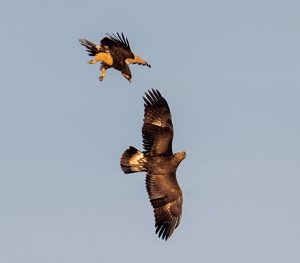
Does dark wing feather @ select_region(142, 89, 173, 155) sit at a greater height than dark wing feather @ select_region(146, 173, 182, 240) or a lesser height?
greater

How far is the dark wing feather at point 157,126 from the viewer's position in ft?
160

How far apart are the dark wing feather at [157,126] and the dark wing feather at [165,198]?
0.73 meters

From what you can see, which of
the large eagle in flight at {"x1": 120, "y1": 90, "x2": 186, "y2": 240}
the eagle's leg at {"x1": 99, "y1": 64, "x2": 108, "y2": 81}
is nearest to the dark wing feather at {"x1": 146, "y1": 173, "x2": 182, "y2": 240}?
the large eagle in flight at {"x1": 120, "y1": 90, "x2": 186, "y2": 240}

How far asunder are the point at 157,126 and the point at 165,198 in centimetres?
189

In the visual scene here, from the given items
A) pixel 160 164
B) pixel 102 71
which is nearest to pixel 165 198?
pixel 160 164

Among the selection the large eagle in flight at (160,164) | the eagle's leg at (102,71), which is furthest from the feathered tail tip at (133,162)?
the eagle's leg at (102,71)

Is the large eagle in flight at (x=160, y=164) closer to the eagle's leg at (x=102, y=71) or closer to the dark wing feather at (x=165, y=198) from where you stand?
the dark wing feather at (x=165, y=198)

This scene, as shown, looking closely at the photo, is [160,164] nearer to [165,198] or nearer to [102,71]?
[165,198]

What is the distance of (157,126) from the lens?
160 feet

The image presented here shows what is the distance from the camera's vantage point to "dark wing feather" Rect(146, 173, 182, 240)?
48.4m

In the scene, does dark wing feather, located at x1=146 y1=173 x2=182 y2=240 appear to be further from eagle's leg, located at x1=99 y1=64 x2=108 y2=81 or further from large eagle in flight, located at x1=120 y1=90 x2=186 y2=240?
eagle's leg, located at x1=99 y1=64 x2=108 y2=81

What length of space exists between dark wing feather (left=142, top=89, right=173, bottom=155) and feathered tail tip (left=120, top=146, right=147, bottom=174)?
289mm

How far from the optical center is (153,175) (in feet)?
160

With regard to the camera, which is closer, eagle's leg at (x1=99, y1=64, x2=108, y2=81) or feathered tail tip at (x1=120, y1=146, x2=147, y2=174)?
eagle's leg at (x1=99, y1=64, x2=108, y2=81)
